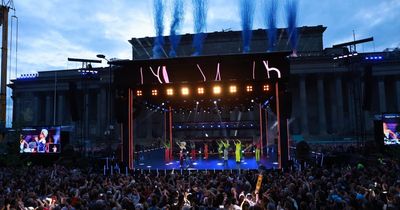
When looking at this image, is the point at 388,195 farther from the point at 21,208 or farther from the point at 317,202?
the point at 21,208

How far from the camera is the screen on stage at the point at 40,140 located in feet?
122

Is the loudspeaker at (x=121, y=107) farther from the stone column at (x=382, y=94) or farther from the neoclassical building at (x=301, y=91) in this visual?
the stone column at (x=382, y=94)

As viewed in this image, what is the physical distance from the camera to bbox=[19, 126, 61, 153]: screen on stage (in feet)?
122

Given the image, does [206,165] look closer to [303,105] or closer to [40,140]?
[40,140]

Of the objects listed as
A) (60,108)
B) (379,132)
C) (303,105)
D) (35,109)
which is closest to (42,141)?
(379,132)

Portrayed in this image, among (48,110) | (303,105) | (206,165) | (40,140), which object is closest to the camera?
(206,165)

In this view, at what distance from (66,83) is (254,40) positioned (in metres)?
44.3

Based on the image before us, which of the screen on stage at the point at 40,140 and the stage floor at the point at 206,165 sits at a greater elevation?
the screen on stage at the point at 40,140

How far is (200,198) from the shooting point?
1232 cm

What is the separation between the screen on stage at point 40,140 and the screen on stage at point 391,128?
106 ft

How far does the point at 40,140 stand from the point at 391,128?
1388 inches

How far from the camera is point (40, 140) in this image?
37.5 meters

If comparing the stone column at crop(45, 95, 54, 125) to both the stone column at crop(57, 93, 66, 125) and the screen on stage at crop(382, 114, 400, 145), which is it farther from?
the screen on stage at crop(382, 114, 400, 145)

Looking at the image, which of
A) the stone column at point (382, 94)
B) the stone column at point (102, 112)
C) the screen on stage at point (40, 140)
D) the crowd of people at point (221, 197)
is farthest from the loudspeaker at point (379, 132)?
the stone column at point (102, 112)
